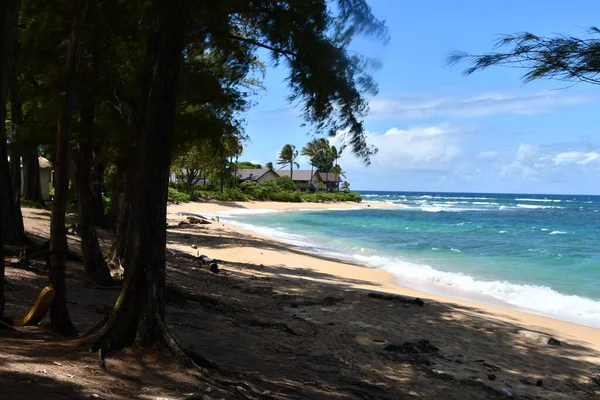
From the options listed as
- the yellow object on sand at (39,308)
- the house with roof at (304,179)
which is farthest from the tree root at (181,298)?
the house with roof at (304,179)

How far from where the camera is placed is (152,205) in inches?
165

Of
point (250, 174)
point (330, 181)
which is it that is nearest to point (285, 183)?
A: point (250, 174)

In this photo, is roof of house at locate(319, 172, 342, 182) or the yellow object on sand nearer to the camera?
the yellow object on sand

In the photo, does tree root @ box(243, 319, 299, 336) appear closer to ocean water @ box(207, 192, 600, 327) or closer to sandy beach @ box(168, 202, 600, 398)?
sandy beach @ box(168, 202, 600, 398)

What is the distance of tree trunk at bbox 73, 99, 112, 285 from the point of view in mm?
7660

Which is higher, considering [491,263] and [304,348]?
[304,348]

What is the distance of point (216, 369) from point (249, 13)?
18.5 ft

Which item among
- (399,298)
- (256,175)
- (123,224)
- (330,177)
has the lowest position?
(399,298)

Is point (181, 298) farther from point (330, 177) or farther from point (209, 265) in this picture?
point (330, 177)

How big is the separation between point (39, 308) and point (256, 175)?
260ft

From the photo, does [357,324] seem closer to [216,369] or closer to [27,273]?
[216,369]

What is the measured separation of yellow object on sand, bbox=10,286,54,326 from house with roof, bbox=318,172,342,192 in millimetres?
93277

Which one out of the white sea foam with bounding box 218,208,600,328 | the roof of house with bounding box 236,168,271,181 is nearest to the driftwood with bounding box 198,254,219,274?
the white sea foam with bounding box 218,208,600,328

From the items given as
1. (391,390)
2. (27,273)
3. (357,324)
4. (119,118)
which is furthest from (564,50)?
(27,273)
